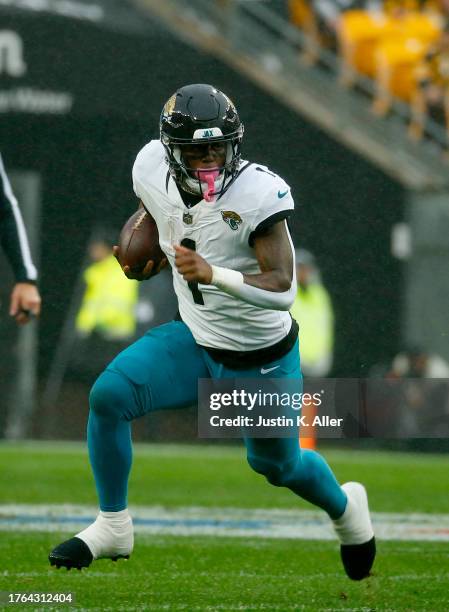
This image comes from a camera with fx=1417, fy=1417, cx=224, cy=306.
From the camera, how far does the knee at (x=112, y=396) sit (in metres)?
3.95

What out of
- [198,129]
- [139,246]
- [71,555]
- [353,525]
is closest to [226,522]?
[353,525]

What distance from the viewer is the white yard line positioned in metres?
5.84

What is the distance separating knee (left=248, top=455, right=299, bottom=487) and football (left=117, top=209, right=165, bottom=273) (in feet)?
2.16

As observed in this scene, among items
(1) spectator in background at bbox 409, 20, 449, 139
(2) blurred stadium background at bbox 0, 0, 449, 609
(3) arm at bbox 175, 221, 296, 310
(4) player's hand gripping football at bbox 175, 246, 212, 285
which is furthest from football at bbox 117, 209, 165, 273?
(1) spectator in background at bbox 409, 20, 449, 139

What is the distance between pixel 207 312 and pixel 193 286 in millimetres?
96

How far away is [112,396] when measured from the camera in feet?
12.9

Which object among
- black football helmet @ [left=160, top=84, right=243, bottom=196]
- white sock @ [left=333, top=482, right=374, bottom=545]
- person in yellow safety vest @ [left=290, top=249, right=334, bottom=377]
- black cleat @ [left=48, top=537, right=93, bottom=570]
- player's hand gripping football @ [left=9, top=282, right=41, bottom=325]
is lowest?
person in yellow safety vest @ [left=290, top=249, right=334, bottom=377]

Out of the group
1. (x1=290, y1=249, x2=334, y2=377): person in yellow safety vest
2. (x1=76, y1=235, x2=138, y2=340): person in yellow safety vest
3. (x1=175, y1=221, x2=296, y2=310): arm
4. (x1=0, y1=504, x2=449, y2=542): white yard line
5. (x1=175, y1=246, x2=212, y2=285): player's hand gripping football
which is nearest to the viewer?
(x1=175, y1=246, x2=212, y2=285): player's hand gripping football

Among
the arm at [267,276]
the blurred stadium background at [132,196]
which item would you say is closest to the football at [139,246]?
the arm at [267,276]

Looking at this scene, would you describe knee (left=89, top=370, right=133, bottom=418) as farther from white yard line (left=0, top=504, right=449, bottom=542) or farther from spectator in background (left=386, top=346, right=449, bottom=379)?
spectator in background (left=386, top=346, right=449, bottom=379)

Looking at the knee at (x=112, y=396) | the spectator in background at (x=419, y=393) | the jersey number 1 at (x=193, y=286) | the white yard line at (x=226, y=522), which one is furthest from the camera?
the spectator in background at (x=419, y=393)

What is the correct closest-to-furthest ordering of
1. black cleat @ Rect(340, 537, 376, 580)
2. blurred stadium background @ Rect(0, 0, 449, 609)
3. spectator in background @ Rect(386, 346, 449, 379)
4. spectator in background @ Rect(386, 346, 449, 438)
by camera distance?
black cleat @ Rect(340, 537, 376, 580) → spectator in background @ Rect(386, 346, 449, 438) → spectator in background @ Rect(386, 346, 449, 379) → blurred stadium background @ Rect(0, 0, 449, 609)

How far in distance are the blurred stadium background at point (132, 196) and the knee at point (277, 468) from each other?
5271 millimetres

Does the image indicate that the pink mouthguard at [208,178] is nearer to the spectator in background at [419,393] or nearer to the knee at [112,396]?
the knee at [112,396]
